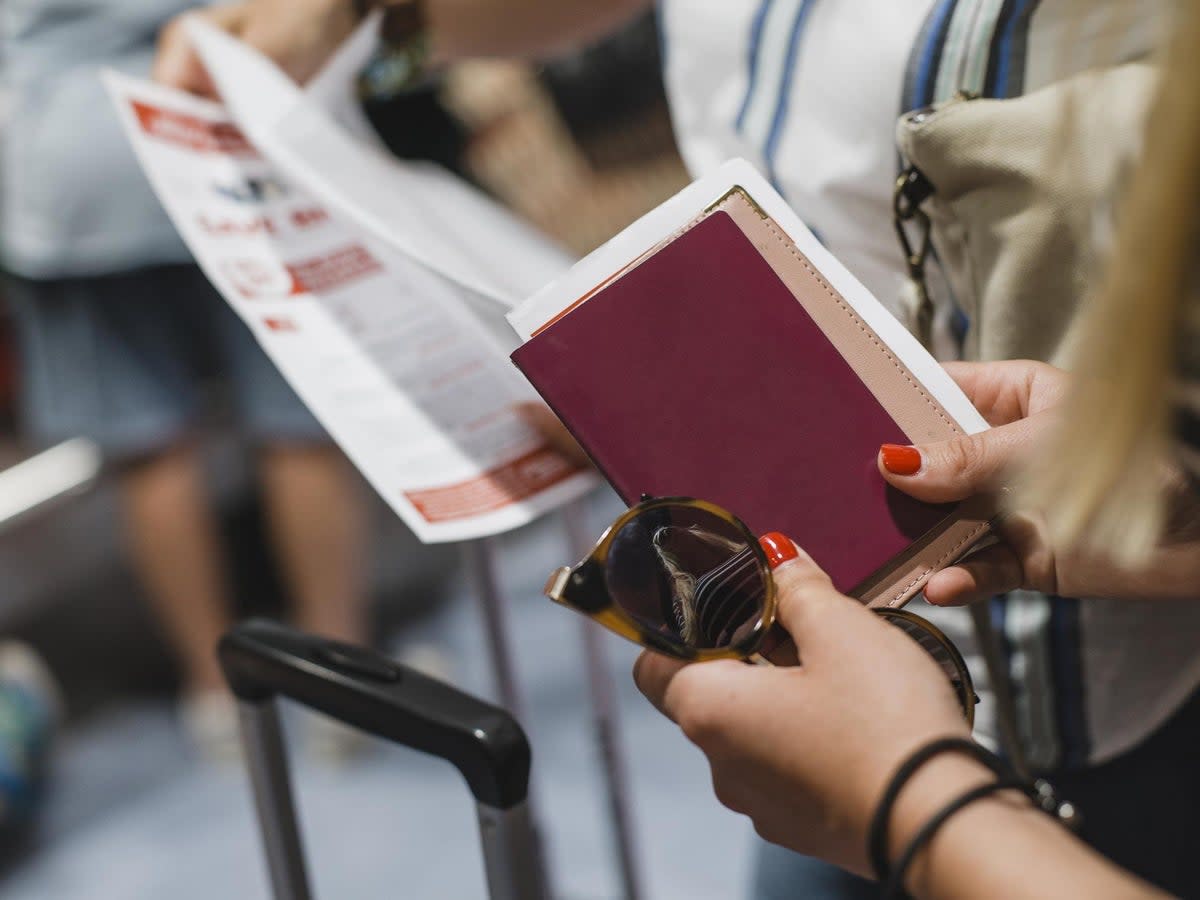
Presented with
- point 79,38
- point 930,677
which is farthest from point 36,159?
point 930,677

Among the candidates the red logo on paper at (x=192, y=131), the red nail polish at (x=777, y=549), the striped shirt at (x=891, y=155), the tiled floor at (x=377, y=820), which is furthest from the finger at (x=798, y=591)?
the tiled floor at (x=377, y=820)

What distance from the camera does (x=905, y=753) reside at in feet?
1.19

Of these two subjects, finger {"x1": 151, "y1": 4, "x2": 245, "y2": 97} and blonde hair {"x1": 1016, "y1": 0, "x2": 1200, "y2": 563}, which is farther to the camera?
finger {"x1": 151, "y1": 4, "x2": 245, "y2": 97}

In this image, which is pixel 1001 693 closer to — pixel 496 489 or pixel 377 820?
pixel 496 489

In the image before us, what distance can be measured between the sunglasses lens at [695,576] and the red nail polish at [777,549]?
0.05ft

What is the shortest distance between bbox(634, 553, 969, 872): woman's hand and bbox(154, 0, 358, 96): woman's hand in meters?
0.50

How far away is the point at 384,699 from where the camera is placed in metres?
0.51

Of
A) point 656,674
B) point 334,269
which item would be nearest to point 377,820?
point 334,269

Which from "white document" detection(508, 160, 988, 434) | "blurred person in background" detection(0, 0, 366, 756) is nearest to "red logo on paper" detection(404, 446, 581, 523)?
"white document" detection(508, 160, 988, 434)

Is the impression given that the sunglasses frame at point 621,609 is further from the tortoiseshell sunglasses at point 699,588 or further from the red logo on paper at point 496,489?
the red logo on paper at point 496,489

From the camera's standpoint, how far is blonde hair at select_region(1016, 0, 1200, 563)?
0.97 ft

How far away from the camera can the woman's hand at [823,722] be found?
366 mm

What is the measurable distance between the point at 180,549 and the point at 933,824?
4.60 feet

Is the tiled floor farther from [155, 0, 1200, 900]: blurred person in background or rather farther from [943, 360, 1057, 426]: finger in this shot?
[943, 360, 1057, 426]: finger
